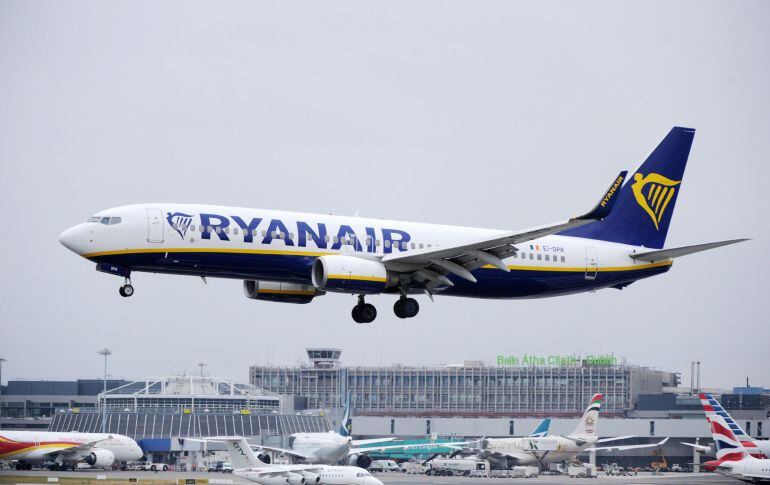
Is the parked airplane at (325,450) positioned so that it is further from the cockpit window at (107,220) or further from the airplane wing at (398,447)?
the cockpit window at (107,220)

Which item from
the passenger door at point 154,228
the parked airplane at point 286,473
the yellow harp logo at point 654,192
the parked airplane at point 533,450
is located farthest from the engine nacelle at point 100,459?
the yellow harp logo at point 654,192

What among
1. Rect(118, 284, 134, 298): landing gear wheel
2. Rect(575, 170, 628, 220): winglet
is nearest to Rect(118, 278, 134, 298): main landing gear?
Rect(118, 284, 134, 298): landing gear wheel

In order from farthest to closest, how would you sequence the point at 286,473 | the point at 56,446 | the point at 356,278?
the point at 56,446 < the point at 286,473 < the point at 356,278

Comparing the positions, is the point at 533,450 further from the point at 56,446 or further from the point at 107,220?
the point at 107,220

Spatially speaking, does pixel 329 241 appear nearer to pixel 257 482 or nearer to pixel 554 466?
pixel 257 482

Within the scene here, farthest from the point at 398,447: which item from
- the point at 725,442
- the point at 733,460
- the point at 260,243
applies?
the point at 260,243

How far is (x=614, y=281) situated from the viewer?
70.9 metres

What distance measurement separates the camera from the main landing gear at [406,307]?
64.1 metres

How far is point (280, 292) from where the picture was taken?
66688 millimetres

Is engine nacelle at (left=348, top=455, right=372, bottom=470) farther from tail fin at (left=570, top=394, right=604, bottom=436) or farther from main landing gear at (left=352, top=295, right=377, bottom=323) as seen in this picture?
main landing gear at (left=352, top=295, right=377, bottom=323)

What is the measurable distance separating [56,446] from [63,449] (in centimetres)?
77

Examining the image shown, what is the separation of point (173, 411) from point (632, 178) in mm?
98130

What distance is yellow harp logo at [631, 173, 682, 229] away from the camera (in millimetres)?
73719

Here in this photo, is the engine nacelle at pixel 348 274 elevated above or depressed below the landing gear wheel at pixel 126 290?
above
